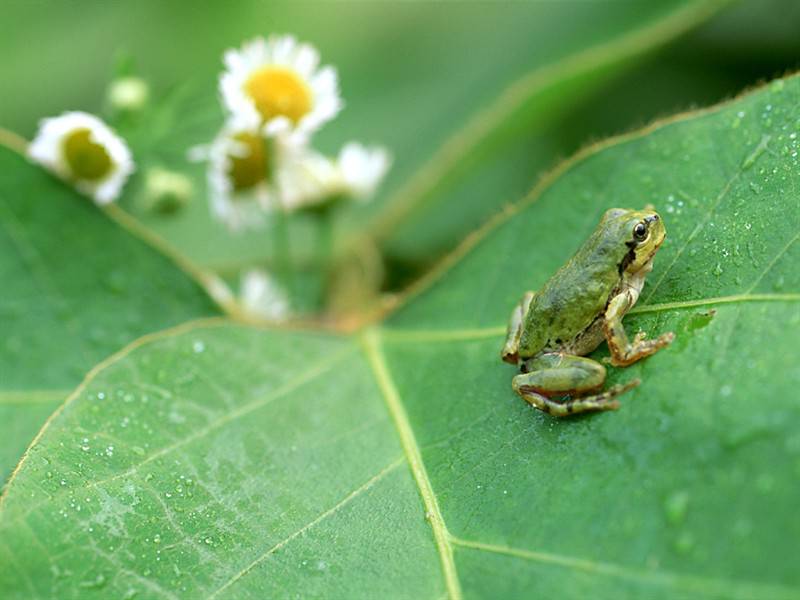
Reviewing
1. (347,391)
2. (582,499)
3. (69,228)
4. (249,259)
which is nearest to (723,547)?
(582,499)

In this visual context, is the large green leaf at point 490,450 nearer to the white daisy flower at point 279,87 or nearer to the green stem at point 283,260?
the green stem at point 283,260

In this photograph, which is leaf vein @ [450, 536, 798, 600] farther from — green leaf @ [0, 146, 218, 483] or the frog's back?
green leaf @ [0, 146, 218, 483]

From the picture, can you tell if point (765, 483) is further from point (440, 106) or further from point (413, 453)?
point (440, 106)

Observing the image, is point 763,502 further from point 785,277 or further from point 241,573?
point 241,573

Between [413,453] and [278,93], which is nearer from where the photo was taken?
[413,453]

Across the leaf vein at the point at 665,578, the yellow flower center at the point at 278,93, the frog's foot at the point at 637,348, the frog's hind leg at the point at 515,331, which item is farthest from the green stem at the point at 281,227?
the leaf vein at the point at 665,578

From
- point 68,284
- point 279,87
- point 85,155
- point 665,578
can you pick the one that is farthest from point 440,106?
point 665,578

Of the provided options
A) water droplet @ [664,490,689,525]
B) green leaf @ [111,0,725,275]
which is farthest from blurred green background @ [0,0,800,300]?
water droplet @ [664,490,689,525]
